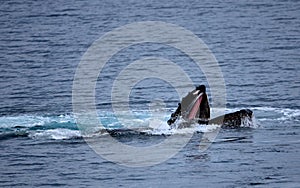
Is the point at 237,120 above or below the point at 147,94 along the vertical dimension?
below

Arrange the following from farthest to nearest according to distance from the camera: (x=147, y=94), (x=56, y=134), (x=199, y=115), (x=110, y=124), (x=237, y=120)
Answer: (x=147, y=94), (x=110, y=124), (x=199, y=115), (x=237, y=120), (x=56, y=134)

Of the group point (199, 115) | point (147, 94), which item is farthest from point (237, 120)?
point (147, 94)

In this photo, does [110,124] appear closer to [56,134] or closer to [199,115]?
[56,134]

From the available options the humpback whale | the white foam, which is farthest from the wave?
the humpback whale

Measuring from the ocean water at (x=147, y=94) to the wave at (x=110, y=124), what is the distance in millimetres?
61

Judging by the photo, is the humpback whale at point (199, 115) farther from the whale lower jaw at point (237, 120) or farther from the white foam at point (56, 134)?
the white foam at point (56, 134)

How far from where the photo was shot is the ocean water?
4381cm

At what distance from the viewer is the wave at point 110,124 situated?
51.8 meters

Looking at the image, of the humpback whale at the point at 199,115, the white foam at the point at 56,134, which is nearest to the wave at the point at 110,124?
the white foam at the point at 56,134

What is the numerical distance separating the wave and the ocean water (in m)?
0.06

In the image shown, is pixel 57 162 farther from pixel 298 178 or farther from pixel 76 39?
pixel 76 39

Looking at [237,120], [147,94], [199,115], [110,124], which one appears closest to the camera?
[237,120]

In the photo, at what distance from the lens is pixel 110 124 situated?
5500 cm

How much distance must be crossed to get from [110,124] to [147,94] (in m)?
12.7
